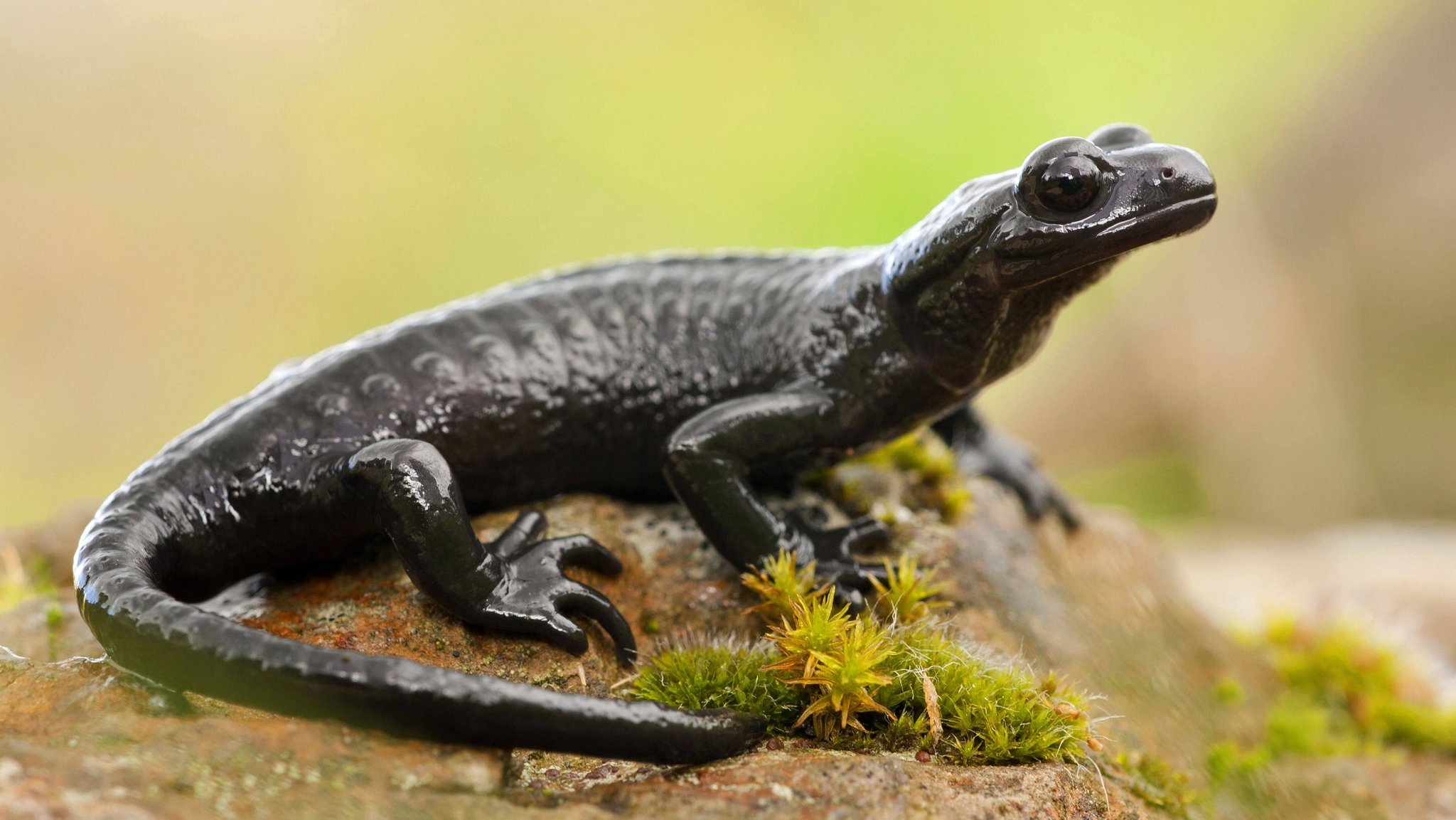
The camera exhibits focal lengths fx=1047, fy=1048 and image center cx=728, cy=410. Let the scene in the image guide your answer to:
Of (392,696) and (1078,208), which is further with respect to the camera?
(1078,208)

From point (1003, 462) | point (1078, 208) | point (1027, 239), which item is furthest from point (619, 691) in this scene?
point (1003, 462)

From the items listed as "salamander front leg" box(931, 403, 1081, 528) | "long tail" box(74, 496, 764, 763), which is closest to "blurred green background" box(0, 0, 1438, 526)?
"salamander front leg" box(931, 403, 1081, 528)

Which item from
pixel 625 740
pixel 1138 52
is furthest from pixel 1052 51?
pixel 625 740

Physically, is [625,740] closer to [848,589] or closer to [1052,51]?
[848,589]

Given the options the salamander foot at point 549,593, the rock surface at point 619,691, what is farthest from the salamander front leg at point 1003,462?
the salamander foot at point 549,593

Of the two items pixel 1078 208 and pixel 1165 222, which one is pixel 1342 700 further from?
pixel 1078 208

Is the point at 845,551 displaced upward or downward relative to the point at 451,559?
downward
